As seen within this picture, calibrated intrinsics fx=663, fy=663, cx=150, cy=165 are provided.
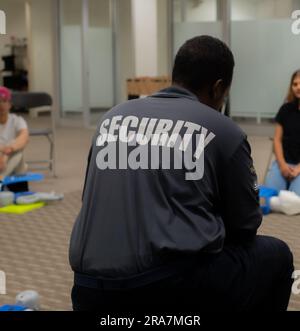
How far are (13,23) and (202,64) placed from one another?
13.0m

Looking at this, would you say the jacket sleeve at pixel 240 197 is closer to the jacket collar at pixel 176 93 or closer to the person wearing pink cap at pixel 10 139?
the jacket collar at pixel 176 93

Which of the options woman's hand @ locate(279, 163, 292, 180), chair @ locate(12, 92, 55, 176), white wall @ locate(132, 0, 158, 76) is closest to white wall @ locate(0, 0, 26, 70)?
white wall @ locate(132, 0, 158, 76)

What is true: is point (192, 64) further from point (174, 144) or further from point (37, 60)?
point (37, 60)

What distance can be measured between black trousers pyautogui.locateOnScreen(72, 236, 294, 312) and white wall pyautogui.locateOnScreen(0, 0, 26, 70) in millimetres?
12732

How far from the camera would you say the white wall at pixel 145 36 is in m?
9.78

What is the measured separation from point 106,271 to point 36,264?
196 cm

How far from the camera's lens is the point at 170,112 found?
75.3 inches

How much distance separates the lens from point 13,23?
46.8ft

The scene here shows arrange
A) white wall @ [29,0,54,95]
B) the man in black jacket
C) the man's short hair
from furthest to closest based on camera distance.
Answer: white wall @ [29,0,54,95], the man's short hair, the man in black jacket

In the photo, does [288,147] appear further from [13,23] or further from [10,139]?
[13,23]

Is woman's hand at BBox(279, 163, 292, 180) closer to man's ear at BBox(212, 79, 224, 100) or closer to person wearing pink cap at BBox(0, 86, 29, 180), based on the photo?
person wearing pink cap at BBox(0, 86, 29, 180)

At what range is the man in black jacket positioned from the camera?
1.84 metres

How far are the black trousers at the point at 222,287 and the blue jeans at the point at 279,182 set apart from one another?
292 centimetres
